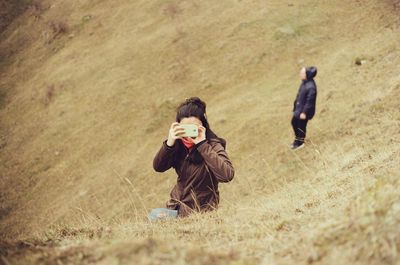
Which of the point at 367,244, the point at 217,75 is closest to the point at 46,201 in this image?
the point at 217,75

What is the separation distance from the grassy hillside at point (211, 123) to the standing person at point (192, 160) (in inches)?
13.8

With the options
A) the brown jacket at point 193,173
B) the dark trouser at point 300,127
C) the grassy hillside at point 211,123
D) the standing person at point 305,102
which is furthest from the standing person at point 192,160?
the dark trouser at point 300,127

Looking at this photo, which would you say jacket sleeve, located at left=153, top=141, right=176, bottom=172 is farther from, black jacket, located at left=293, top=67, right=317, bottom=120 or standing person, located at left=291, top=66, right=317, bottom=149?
black jacket, located at left=293, top=67, right=317, bottom=120

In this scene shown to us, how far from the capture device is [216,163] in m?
4.04

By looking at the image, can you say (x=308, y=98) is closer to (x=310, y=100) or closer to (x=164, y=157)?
(x=310, y=100)

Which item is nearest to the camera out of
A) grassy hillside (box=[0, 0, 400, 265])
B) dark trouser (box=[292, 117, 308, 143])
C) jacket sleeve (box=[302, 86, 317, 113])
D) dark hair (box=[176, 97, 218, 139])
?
grassy hillside (box=[0, 0, 400, 265])

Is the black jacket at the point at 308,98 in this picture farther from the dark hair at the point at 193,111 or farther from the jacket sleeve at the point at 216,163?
the jacket sleeve at the point at 216,163

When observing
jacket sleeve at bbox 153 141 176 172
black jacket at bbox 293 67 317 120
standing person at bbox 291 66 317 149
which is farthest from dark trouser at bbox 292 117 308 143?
jacket sleeve at bbox 153 141 176 172

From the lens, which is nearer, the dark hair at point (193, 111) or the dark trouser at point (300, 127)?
the dark hair at point (193, 111)

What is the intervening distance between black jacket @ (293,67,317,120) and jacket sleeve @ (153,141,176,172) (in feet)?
20.5

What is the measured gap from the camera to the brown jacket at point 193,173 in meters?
4.18

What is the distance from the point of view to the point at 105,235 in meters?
2.80

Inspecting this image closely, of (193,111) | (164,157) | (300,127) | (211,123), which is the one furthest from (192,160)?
(211,123)

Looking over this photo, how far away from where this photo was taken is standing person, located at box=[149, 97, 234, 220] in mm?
4125
